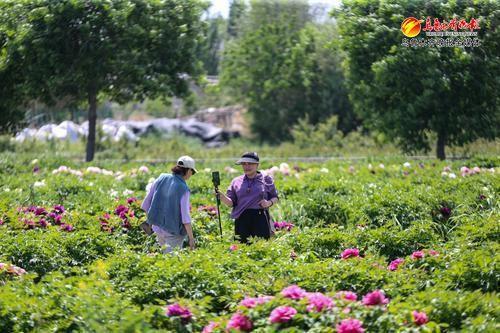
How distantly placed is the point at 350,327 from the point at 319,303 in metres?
0.39

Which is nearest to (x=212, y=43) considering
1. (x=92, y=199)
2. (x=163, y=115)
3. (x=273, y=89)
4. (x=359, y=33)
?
(x=163, y=115)

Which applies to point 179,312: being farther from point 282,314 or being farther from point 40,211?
point 40,211

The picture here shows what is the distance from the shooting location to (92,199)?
10.5 meters

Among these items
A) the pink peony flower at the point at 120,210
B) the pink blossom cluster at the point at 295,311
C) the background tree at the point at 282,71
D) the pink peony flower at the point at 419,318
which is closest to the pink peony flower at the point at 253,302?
the pink blossom cluster at the point at 295,311

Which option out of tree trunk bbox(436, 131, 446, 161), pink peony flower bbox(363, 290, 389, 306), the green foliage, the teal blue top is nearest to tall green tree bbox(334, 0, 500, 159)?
tree trunk bbox(436, 131, 446, 161)

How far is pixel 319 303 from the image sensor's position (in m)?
4.89

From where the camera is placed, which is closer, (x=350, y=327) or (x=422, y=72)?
(x=350, y=327)

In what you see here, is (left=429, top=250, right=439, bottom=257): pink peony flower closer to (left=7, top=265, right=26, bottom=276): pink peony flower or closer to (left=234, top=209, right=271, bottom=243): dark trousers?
(left=234, top=209, right=271, bottom=243): dark trousers

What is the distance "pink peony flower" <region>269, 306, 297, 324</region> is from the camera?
15.5 ft

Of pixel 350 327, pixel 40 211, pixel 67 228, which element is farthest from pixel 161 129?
pixel 350 327

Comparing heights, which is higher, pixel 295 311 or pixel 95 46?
pixel 95 46

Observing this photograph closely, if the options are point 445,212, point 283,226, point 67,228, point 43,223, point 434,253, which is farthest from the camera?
point 445,212

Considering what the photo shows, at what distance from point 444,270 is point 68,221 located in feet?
13.8

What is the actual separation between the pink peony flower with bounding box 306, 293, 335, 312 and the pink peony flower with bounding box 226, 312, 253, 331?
0.37 m
